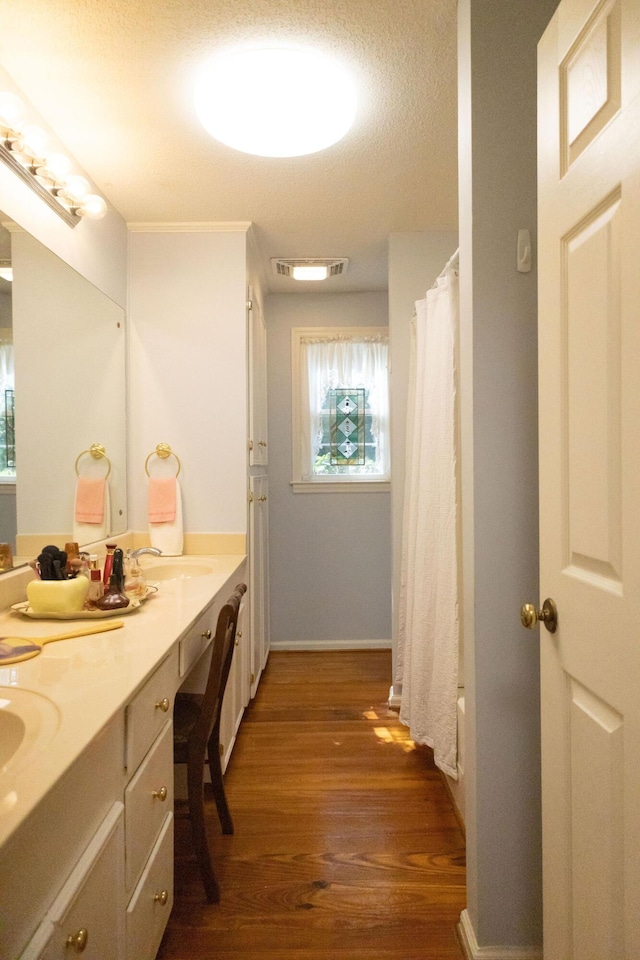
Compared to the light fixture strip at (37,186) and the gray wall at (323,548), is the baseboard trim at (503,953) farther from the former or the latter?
the gray wall at (323,548)

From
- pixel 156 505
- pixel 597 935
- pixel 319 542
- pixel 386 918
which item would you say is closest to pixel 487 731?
pixel 597 935

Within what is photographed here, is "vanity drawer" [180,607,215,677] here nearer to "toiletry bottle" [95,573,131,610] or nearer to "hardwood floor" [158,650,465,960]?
"toiletry bottle" [95,573,131,610]

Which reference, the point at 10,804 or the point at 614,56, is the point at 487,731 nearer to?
the point at 10,804

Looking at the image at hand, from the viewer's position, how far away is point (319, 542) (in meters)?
3.86

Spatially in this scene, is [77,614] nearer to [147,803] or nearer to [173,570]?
[147,803]

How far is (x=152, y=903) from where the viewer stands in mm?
1243

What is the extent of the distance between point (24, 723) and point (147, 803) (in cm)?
43

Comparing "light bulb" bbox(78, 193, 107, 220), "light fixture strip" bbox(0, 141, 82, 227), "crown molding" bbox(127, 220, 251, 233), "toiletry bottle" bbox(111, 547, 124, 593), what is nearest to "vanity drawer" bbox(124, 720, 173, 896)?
"toiletry bottle" bbox(111, 547, 124, 593)

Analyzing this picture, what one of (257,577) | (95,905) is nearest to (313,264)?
(257,577)

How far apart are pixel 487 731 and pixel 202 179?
2.17 meters

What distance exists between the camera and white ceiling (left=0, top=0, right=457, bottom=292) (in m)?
1.47

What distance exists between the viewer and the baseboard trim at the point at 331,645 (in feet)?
12.6

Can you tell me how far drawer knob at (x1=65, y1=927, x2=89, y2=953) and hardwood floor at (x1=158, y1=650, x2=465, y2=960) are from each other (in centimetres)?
74

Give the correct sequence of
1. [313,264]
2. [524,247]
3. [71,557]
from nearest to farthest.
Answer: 1. [524,247]
2. [71,557]
3. [313,264]
